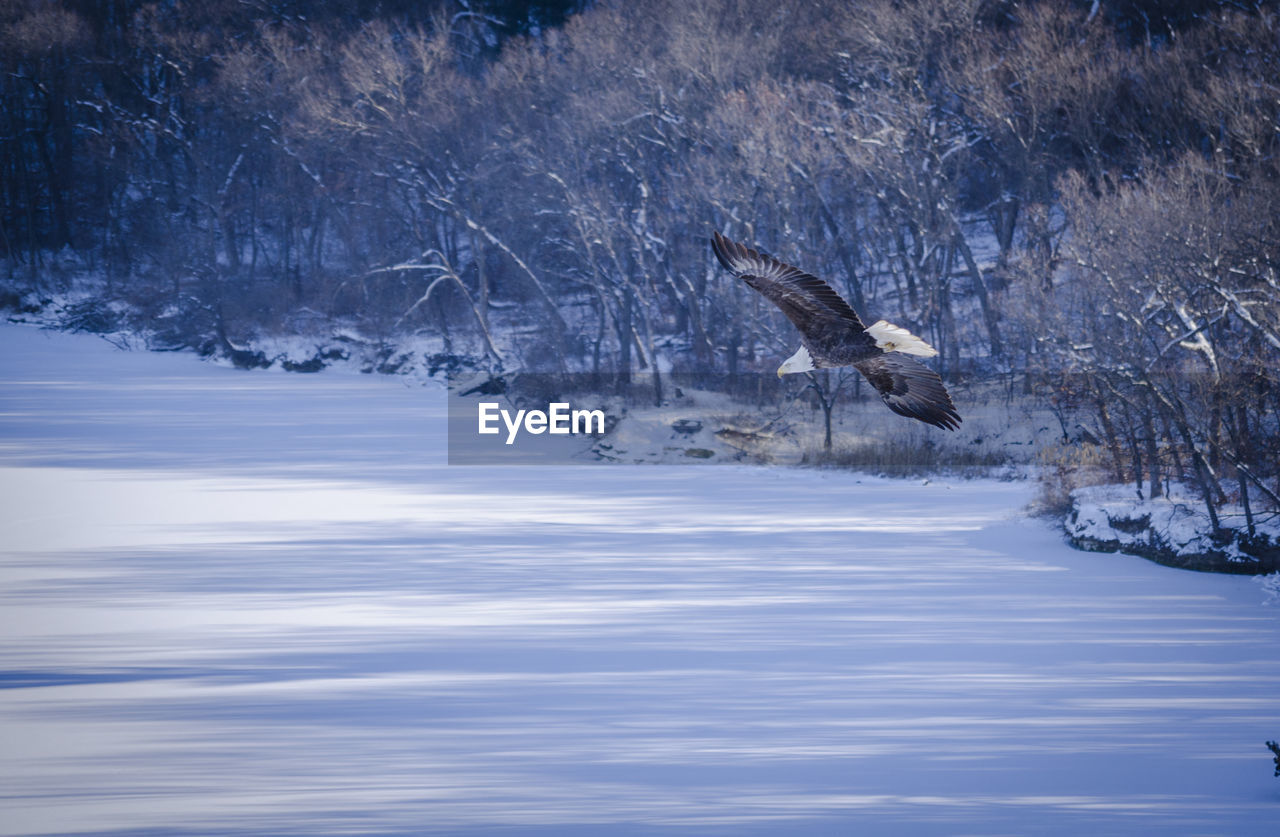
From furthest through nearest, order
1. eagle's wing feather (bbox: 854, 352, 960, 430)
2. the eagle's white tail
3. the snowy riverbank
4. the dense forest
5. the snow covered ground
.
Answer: the dense forest
the snowy riverbank
the snow covered ground
eagle's wing feather (bbox: 854, 352, 960, 430)
the eagle's white tail

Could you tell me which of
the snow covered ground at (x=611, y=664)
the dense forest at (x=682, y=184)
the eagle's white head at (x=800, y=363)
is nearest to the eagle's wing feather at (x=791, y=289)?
the eagle's white head at (x=800, y=363)

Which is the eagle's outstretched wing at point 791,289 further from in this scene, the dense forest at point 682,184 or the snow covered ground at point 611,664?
the dense forest at point 682,184

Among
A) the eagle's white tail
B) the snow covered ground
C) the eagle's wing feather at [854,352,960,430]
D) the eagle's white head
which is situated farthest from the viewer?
the snow covered ground

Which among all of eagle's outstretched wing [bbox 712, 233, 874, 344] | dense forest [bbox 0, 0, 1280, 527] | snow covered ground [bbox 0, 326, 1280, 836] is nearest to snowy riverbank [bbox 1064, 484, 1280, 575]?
snow covered ground [bbox 0, 326, 1280, 836]

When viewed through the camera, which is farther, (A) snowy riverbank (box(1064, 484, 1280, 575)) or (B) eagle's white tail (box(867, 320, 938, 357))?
(A) snowy riverbank (box(1064, 484, 1280, 575))

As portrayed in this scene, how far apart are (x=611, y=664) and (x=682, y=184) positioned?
18.5 m

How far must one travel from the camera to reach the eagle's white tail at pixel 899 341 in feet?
13.9

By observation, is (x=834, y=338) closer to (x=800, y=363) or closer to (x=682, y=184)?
(x=800, y=363)

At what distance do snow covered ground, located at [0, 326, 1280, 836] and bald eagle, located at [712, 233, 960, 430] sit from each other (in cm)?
684

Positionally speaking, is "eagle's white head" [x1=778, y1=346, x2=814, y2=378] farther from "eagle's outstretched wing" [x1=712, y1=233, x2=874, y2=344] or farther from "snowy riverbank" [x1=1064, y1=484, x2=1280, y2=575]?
"snowy riverbank" [x1=1064, y1=484, x2=1280, y2=575]

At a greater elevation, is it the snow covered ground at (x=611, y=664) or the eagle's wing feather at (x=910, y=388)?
the eagle's wing feather at (x=910, y=388)

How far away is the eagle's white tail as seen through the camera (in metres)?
4.23

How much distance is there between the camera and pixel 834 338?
471 cm

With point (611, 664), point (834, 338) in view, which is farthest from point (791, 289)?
point (611, 664)
